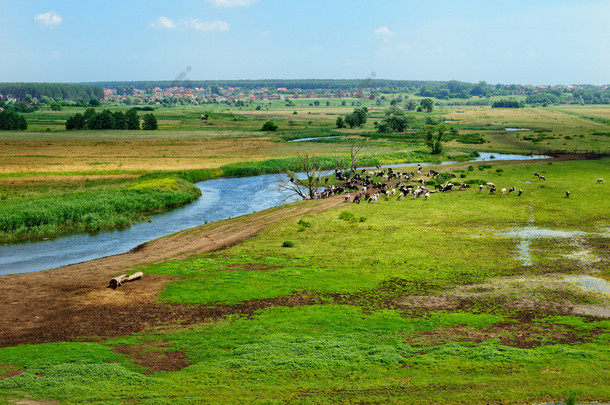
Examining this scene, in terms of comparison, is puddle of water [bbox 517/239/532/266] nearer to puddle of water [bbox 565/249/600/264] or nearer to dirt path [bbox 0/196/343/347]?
puddle of water [bbox 565/249/600/264]

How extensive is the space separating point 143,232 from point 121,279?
17888 mm

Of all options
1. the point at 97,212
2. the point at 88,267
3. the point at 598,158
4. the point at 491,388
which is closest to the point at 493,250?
the point at 491,388

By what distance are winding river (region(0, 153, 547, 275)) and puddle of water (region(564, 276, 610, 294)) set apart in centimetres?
3037

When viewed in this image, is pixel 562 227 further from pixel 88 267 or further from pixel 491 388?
pixel 88 267

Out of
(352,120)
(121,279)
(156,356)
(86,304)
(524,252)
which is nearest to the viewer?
(156,356)

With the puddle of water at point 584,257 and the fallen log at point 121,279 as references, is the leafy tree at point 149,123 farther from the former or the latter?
the puddle of water at point 584,257

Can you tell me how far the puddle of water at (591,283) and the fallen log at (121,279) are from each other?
23177mm

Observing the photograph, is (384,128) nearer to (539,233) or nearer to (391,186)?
(391,186)

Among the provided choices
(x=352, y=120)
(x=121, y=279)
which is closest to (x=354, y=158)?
(x=121, y=279)

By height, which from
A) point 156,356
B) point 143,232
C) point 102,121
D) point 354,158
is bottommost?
point 143,232

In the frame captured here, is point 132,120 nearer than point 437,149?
No

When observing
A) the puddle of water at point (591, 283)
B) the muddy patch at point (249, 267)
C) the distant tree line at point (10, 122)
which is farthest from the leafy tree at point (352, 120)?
the puddle of water at point (591, 283)

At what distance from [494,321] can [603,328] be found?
4236mm

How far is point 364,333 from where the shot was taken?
20.7 m
